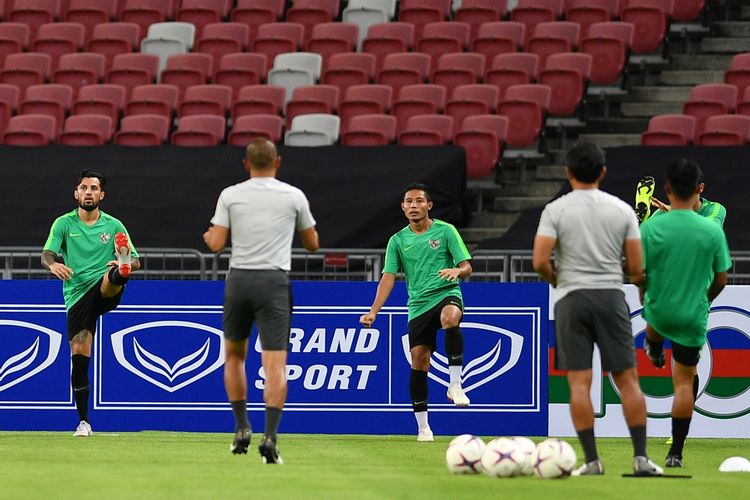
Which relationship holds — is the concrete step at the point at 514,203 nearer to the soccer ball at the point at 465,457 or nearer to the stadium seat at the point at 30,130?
the stadium seat at the point at 30,130

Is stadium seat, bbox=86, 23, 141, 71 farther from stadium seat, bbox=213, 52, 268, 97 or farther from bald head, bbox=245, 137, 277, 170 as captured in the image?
bald head, bbox=245, 137, 277, 170

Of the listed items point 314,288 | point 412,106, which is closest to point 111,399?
point 314,288

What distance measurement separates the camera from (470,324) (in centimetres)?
1503

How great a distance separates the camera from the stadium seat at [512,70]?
75.4 feet

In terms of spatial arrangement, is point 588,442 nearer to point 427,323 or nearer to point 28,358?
point 427,323

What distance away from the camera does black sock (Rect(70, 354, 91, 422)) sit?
1398cm

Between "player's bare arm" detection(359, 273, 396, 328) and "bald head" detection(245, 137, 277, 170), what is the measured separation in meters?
3.43

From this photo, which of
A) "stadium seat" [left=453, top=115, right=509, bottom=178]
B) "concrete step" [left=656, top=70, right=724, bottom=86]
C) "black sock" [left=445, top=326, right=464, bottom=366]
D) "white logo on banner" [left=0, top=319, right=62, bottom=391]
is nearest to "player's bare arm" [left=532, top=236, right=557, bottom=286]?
"black sock" [left=445, top=326, right=464, bottom=366]

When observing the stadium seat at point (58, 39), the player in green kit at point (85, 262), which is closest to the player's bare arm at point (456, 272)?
the player in green kit at point (85, 262)

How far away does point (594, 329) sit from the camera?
9.59m

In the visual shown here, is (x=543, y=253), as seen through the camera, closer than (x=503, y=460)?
Yes

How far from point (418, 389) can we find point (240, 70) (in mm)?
11261

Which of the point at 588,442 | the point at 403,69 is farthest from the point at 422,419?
the point at 403,69

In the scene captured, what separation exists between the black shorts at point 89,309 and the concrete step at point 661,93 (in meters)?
12.2
